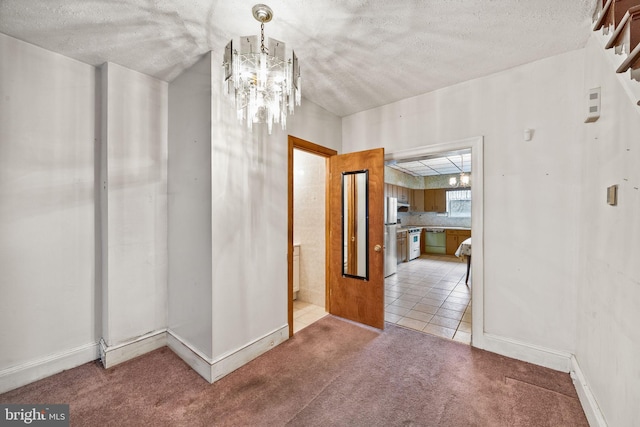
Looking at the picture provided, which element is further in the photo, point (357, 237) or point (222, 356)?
point (357, 237)

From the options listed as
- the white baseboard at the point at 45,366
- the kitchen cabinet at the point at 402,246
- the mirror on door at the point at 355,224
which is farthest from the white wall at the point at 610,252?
the kitchen cabinet at the point at 402,246

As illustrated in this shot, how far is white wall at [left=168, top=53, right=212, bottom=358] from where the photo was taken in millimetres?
2174

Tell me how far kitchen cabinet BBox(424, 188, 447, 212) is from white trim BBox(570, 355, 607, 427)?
6.72 meters

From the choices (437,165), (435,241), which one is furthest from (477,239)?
(435,241)

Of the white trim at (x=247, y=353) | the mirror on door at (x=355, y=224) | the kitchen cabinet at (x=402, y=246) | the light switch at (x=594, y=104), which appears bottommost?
the white trim at (x=247, y=353)

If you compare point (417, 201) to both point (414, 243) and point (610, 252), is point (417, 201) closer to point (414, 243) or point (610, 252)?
point (414, 243)

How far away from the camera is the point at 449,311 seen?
359 cm

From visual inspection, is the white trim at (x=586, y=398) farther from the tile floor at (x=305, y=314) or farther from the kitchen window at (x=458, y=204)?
the kitchen window at (x=458, y=204)

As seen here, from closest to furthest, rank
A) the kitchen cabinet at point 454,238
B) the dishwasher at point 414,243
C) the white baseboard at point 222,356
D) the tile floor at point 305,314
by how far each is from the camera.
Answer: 1. the white baseboard at point 222,356
2. the tile floor at point 305,314
3. the dishwasher at point 414,243
4. the kitchen cabinet at point 454,238

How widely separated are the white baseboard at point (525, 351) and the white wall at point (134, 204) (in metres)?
3.27

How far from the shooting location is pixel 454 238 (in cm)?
782

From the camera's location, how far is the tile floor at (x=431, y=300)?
3100mm

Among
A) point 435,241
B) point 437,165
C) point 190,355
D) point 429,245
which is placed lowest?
point 190,355

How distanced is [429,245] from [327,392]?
287 inches
